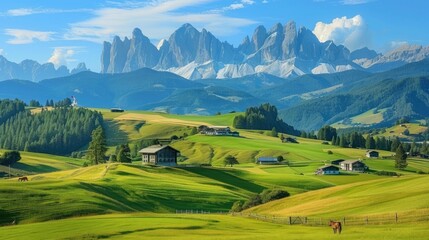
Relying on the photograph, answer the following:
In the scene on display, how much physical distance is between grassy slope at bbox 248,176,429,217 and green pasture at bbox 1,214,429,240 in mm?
8502

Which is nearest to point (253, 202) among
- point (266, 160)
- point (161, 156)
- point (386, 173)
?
point (161, 156)

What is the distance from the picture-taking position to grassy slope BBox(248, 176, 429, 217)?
67.1 m

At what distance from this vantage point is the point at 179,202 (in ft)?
322

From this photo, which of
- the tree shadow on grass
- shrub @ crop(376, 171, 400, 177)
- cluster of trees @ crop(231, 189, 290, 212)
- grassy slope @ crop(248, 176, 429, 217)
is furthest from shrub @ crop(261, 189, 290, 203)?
shrub @ crop(376, 171, 400, 177)

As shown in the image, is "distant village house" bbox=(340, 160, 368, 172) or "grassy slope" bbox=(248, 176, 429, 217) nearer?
"grassy slope" bbox=(248, 176, 429, 217)

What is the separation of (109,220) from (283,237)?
23573 mm

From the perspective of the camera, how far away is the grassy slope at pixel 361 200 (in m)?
67.1

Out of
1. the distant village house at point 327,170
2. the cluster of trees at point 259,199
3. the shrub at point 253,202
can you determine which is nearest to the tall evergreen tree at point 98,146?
the distant village house at point 327,170

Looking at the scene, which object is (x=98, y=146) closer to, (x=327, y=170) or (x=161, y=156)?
(x=161, y=156)

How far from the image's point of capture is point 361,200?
244 ft

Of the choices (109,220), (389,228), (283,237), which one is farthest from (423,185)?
(109,220)

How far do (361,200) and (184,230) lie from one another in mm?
26464

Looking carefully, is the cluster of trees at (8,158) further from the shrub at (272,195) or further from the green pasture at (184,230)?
the green pasture at (184,230)

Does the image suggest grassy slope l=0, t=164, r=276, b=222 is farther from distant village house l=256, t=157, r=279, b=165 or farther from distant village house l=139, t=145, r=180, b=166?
distant village house l=256, t=157, r=279, b=165
